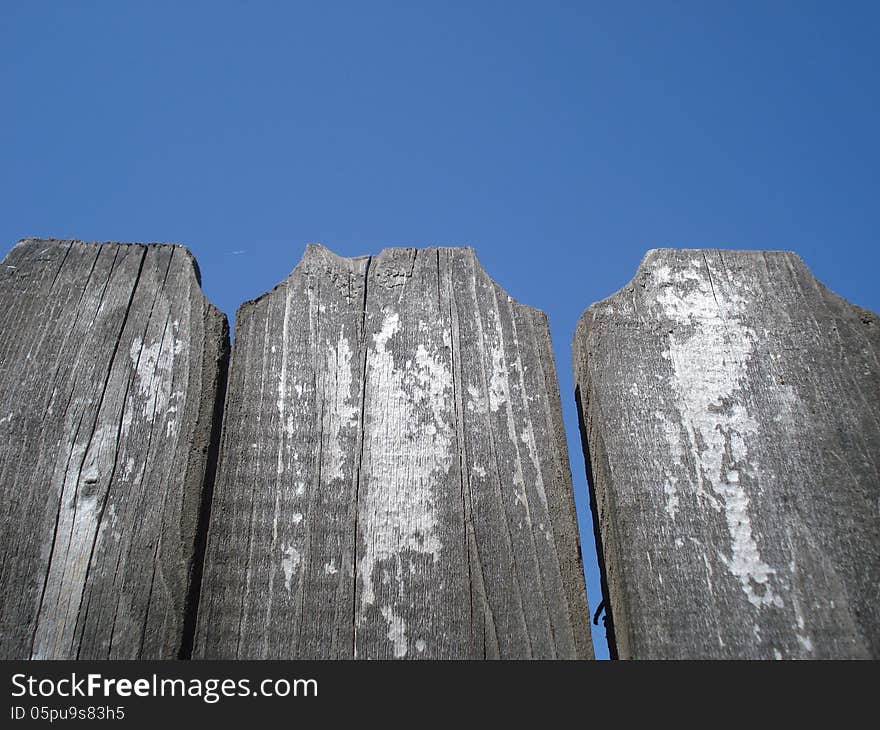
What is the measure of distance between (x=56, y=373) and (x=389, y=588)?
0.90 meters

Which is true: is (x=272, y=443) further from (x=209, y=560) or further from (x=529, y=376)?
(x=529, y=376)

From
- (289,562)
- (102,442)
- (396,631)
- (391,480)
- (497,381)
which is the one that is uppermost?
(497,381)

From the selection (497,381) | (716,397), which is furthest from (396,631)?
(716,397)

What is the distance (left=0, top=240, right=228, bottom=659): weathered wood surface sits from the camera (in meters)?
1.35

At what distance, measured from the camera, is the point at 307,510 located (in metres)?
1.46

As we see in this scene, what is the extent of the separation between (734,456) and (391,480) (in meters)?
0.72

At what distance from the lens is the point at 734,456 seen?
4.93ft

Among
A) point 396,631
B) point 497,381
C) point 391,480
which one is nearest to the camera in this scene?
point 396,631

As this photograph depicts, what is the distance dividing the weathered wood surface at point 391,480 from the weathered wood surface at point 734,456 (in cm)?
11

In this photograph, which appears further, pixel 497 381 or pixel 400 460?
pixel 497 381

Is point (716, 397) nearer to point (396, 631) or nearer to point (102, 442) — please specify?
point (396, 631)

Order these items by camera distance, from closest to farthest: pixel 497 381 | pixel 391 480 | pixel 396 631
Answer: pixel 396 631 → pixel 391 480 → pixel 497 381

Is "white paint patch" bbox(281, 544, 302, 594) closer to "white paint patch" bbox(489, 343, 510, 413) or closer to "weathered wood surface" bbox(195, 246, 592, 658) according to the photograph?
"weathered wood surface" bbox(195, 246, 592, 658)
